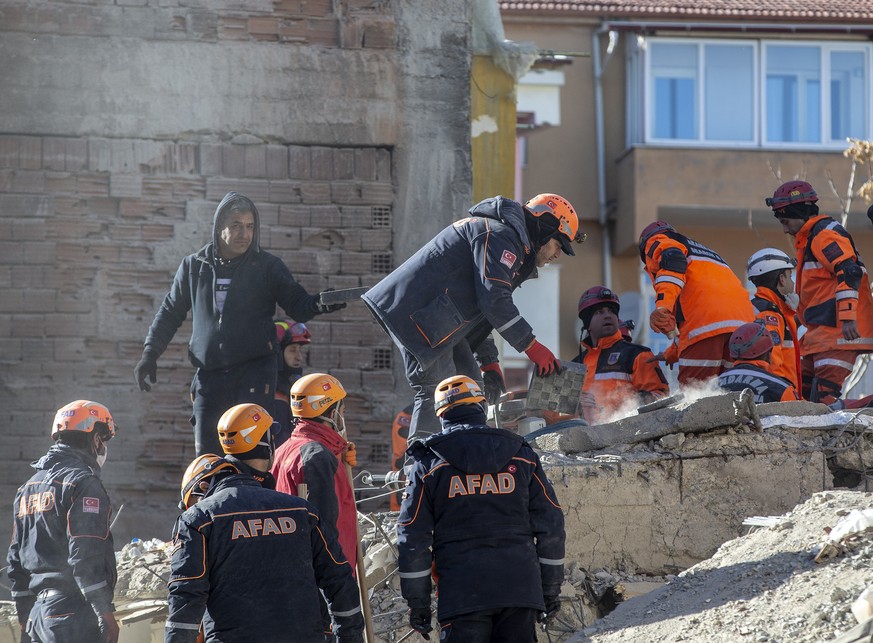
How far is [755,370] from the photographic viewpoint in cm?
845

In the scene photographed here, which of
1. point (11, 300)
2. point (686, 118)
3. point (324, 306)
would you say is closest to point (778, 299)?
point (324, 306)

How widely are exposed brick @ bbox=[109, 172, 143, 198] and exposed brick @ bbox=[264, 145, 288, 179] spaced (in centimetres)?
100

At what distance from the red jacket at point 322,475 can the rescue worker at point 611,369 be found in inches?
116

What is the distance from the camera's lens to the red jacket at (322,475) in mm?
6312

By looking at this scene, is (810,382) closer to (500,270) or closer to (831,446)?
(831,446)

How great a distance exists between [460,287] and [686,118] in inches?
632

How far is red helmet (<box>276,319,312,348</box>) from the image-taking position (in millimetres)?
9898

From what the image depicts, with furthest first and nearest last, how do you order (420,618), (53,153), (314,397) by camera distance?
(53,153), (314,397), (420,618)

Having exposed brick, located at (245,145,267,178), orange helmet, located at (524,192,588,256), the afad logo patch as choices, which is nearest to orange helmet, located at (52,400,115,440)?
the afad logo patch

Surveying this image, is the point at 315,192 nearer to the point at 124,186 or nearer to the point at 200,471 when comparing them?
the point at 124,186

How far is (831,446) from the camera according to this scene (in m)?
7.80

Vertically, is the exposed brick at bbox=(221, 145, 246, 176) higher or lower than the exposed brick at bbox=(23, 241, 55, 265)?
higher

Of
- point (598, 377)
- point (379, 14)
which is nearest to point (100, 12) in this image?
point (379, 14)

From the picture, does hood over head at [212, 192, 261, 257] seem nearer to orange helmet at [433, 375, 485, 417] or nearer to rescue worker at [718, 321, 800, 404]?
orange helmet at [433, 375, 485, 417]
